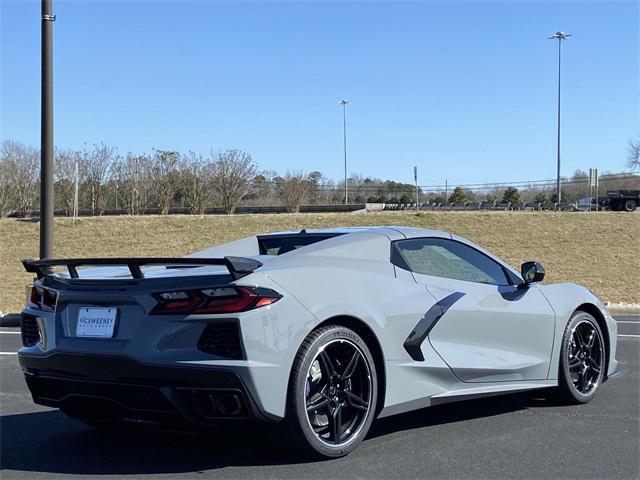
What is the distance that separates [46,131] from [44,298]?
9254mm

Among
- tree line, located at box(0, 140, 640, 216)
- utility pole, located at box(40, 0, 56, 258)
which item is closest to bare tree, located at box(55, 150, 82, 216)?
tree line, located at box(0, 140, 640, 216)

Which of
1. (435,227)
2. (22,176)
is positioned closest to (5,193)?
(22,176)

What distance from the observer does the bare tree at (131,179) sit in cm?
3941

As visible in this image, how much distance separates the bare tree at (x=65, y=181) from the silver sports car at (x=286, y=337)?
3453 cm

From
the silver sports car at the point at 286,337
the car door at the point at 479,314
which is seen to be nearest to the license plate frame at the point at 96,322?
the silver sports car at the point at 286,337

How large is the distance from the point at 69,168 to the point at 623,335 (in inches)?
1341

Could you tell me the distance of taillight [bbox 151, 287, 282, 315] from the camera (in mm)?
4012

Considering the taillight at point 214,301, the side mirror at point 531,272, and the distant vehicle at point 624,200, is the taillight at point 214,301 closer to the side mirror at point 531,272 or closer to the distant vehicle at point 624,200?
the side mirror at point 531,272

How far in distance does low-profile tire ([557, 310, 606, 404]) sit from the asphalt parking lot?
13cm

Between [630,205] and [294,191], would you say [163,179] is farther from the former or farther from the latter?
[630,205]

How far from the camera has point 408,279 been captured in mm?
4984

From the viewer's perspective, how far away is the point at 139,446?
4.79m

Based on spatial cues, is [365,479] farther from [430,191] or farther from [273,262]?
[430,191]

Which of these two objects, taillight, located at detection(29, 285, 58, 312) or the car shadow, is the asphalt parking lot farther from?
taillight, located at detection(29, 285, 58, 312)
